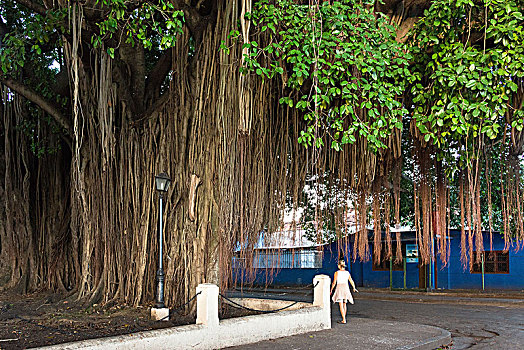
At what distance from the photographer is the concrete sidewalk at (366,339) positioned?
6109mm

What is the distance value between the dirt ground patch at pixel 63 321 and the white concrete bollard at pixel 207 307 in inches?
30.3

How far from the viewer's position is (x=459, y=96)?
639cm

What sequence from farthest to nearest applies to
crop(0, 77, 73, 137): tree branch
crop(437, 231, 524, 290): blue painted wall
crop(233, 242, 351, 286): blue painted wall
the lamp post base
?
1. crop(233, 242, 351, 286): blue painted wall
2. crop(437, 231, 524, 290): blue painted wall
3. crop(0, 77, 73, 137): tree branch
4. the lamp post base

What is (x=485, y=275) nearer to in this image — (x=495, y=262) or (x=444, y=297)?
(x=495, y=262)

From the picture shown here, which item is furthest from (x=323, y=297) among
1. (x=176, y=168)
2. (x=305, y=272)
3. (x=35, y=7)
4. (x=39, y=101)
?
(x=305, y=272)

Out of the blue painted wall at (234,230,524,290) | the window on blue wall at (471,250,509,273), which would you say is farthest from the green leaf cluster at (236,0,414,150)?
the window on blue wall at (471,250,509,273)

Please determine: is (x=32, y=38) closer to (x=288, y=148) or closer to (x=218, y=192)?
(x=218, y=192)

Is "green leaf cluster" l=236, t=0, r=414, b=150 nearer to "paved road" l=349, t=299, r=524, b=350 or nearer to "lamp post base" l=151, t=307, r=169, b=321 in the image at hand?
"lamp post base" l=151, t=307, r=169, b=321

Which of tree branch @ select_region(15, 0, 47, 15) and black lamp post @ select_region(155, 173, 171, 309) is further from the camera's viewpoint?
tree branch @ select_region(15, 0, 47, 15)

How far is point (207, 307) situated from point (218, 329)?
0.94 feet

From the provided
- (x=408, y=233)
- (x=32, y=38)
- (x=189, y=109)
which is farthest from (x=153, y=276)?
(x=408, y=233)

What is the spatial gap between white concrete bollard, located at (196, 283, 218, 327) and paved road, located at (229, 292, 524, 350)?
667 mm

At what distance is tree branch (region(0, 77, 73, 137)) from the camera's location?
8.19 metres

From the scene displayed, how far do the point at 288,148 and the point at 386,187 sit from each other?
78.0 inches
